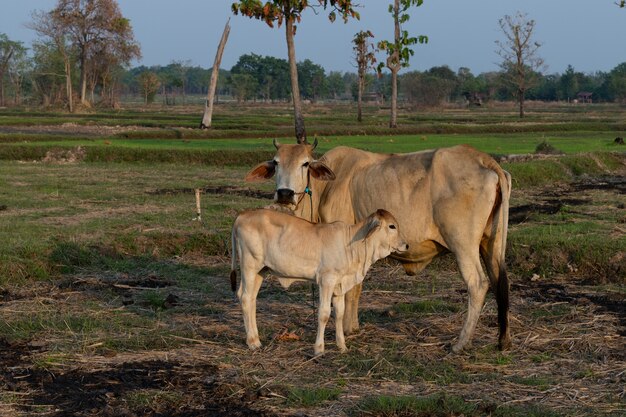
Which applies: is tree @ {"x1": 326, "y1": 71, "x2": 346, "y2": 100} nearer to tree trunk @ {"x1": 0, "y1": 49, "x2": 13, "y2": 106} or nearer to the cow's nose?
tree trunk @ {"x1": 0, "y1": 49, "x2": 13, "y2": 106}

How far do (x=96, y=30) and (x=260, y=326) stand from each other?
2473 inches

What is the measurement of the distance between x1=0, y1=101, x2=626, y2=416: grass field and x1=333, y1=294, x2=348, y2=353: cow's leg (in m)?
0.16

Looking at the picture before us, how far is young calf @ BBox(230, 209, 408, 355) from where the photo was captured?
21.6 feet

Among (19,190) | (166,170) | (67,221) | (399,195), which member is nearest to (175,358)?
(399,195)

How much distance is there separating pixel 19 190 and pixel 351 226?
1017 centimetres

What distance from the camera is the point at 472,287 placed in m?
6.61

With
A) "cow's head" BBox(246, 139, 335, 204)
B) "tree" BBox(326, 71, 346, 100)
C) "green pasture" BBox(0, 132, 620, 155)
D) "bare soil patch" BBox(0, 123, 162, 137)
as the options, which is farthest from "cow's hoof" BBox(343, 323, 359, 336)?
"tree" BBox(326, 71, 346, 100)

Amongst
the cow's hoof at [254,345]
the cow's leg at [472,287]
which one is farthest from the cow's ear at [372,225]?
the cow's hoof at [254,345]

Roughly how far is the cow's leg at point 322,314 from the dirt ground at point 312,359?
106mm

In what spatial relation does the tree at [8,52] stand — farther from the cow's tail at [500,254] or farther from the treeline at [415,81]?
the cow's tail at [500,254]

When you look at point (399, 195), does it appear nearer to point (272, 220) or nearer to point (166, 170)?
point (272, 220)

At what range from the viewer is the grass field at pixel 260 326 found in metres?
5.46

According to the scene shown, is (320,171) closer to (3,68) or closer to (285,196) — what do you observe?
(285,196)

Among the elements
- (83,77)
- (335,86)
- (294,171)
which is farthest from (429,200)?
(335,86)
